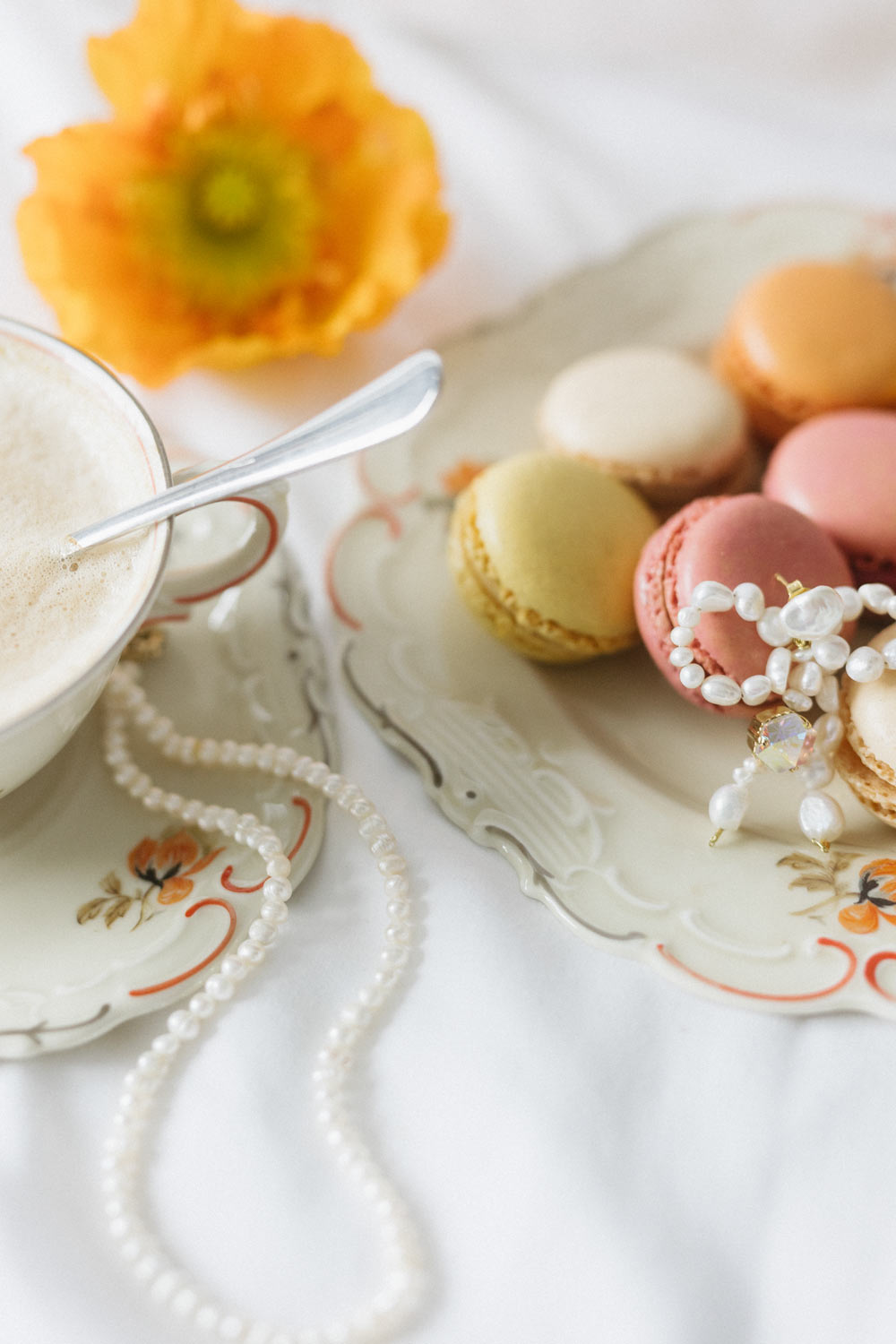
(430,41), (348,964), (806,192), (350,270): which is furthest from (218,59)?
(348,964)

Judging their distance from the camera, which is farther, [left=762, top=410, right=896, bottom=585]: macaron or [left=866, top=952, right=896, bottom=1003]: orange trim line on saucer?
[left=762, top=410, right=896, bottom=585]: macaron

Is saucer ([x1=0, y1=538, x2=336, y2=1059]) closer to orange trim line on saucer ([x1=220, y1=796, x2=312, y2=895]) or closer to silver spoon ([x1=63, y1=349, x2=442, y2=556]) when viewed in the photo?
orange trim line on saucer ([x1=220, y1=796, x2=312, y2=895])

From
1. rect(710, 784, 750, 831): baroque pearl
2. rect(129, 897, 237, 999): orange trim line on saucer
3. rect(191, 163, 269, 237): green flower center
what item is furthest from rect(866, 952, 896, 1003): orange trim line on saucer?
rect(191, 163, 269, 237): green flower center

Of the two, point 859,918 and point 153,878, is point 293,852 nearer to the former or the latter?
point 153,878

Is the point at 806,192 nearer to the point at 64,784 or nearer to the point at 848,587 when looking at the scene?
the point at 848,587

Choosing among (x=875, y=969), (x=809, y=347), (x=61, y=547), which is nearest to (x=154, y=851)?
(x=61, y=547)

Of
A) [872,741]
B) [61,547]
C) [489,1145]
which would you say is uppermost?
[61,547]

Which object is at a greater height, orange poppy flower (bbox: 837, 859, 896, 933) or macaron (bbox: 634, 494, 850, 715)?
macaron (bbox: 634, 494, 850, 715)

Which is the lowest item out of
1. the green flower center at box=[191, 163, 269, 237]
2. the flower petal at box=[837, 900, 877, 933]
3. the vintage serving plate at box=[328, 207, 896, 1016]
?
the flower petal at box=[837, 900, 877, 933]
